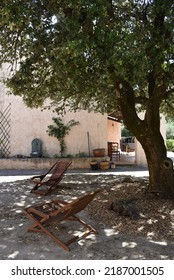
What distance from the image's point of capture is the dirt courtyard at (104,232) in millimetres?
4316

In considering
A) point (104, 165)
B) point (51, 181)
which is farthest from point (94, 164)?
point (51, 181)

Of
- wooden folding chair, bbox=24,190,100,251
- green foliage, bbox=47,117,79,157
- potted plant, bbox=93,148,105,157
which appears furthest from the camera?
green foliage, bbox=47,117,79,157

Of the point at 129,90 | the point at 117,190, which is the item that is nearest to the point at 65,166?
the point at 117,190

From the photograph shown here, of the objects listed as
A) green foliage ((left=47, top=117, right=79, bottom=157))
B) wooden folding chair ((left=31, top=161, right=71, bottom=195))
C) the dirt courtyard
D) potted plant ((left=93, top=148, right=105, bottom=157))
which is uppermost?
green foliage ((left=47, top=117, right=79, bottom=157))

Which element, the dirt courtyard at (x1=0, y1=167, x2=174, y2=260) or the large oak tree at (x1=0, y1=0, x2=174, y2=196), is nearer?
the dirt courtyard at (x1=0, y1=167, x2=174, y2=260)

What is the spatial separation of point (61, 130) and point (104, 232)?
10257 mm

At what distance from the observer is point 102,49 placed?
18.0 feet

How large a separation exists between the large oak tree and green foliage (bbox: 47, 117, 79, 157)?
5976 millimetres

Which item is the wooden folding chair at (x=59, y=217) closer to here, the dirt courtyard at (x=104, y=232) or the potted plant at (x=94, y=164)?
the dirt courtyard at (x=104, y=232)

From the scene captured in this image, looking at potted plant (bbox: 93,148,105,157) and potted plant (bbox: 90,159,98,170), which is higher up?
potted plant (bbox: 93,148,105,157)

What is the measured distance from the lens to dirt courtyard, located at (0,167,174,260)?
4316mm

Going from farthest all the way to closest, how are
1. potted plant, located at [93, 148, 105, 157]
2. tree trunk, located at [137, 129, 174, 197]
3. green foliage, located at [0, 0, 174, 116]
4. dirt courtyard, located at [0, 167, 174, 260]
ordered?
potted plant, located at [93, 148, 105, 157] → tree trunk, located at [137, 129, 174, 197] → green foliage, located at [0, 0, 174, 116] → dirt courtyard, located at [0, 167, 174, 260]

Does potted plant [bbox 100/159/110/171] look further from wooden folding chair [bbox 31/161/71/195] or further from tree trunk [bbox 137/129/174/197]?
tree trunk [bbox 137/129/174/197]

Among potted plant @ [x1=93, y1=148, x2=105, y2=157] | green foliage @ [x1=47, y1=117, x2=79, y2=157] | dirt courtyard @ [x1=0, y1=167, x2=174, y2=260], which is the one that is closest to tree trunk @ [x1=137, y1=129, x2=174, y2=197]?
dirt courtyard @ [x1=0, y1=167, x2=174, y2=260]
